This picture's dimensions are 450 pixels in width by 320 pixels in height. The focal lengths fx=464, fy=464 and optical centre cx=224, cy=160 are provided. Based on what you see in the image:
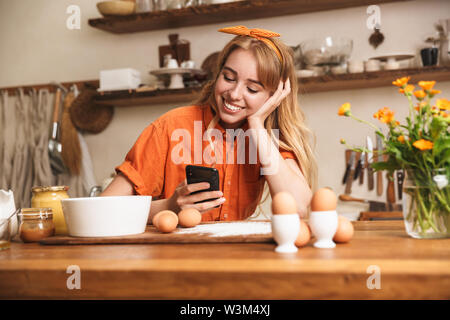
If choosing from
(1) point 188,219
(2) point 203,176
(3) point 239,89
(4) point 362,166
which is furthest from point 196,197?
(4) point 362,166

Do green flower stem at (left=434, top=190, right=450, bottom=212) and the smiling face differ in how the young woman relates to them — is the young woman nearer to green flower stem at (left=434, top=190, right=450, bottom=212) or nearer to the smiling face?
the smiling face

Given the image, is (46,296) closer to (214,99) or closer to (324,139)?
(214,99)

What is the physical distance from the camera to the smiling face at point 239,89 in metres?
1.63

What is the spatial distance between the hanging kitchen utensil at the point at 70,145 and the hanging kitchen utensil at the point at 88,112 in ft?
0.14

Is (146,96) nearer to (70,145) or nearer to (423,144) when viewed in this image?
(70,145)

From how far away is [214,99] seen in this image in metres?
1.83

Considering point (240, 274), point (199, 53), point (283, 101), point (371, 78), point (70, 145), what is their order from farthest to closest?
point (70, 145) → point (199, 53) → point (371, 78) → point (283, 101) → point (240, 274)

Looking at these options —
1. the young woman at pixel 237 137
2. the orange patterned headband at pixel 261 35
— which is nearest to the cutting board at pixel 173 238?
the young woman at pixel 237 137

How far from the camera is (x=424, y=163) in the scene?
3.03ft

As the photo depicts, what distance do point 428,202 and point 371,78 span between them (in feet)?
5.25

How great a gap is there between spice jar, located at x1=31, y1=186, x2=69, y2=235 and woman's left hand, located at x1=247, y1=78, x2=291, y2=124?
71 centimetres

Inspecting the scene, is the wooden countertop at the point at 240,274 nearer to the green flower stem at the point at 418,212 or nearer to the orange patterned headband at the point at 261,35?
the green flower stem at the point at 418,212

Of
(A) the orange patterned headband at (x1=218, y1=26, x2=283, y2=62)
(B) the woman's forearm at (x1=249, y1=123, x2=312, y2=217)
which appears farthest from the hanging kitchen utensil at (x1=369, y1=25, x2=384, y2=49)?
(B) the woman's forearm at (x1=249, y1=123, x2=312, y2=217)
